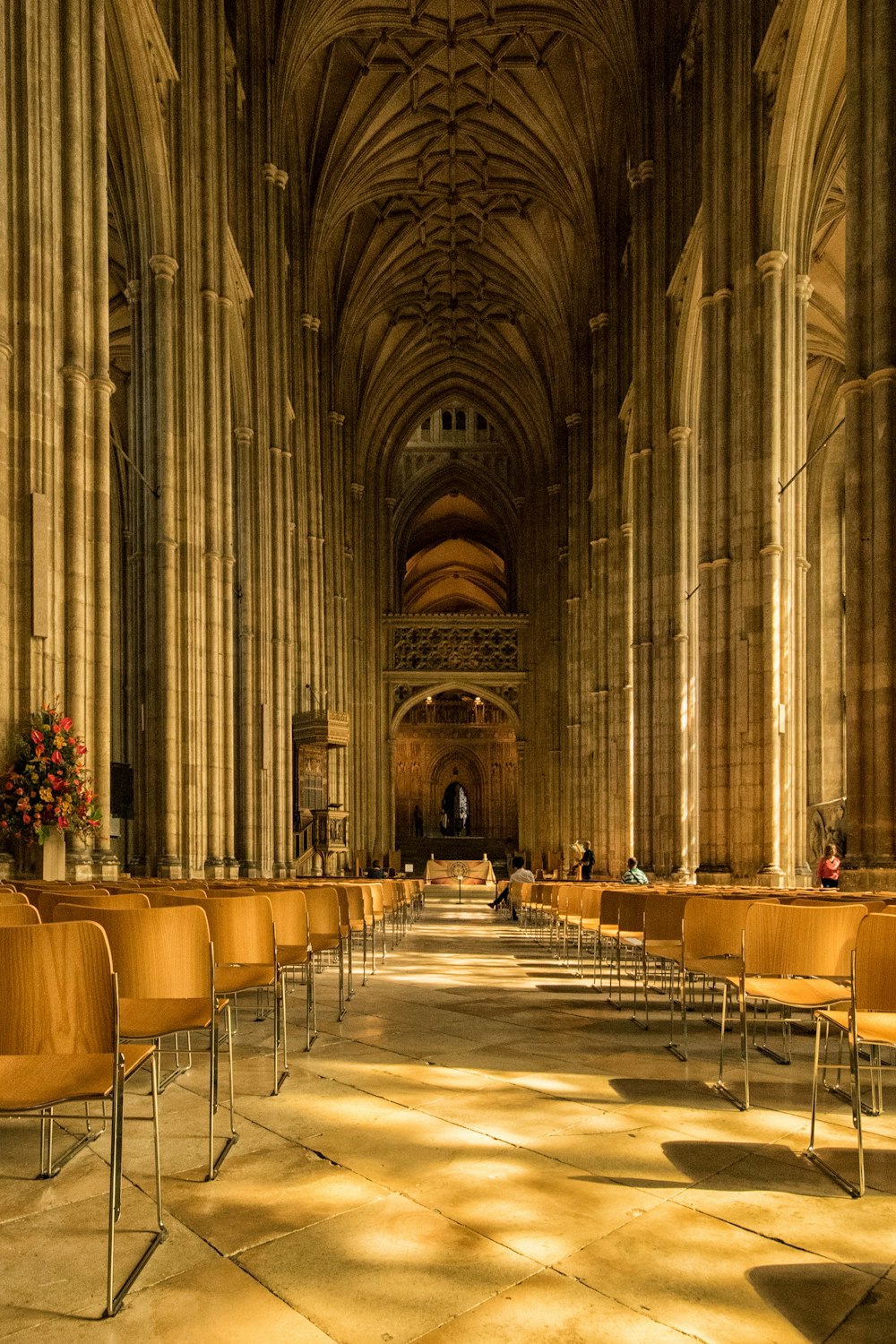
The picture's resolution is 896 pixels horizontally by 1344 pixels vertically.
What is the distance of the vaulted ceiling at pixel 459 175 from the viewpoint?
80.0 feet

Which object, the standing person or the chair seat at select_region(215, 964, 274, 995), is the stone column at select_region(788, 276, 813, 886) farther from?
the chair seat at select_region(215, 964, 274, 995)

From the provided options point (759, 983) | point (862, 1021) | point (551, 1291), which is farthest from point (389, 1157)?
point (759, 983)

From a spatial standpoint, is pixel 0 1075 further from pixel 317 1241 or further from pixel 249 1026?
pixel 249 1026

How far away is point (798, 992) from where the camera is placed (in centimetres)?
435

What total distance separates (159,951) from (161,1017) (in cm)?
22

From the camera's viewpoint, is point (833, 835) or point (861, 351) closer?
point (861, 351)

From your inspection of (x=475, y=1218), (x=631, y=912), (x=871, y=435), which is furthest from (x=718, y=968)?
(x=871, y=435)

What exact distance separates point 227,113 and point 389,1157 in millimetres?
20298

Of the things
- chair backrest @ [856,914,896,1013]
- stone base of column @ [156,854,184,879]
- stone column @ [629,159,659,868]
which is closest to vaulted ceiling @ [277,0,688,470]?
stone column @ [629,159,659,868]

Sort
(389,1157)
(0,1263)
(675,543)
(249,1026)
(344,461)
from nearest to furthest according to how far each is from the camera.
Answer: (0,1263), (389,1157), (249,1026), (675,543), (344,461)

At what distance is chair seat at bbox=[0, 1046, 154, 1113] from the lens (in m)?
2.47

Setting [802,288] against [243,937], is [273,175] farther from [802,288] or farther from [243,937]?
[243,937]

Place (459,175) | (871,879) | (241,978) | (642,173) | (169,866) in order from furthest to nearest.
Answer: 1. (459,175)
2. (642,173)
3. (169,866)
4. (871,879)
5. (241,978)

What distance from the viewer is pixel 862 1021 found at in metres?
3.65
